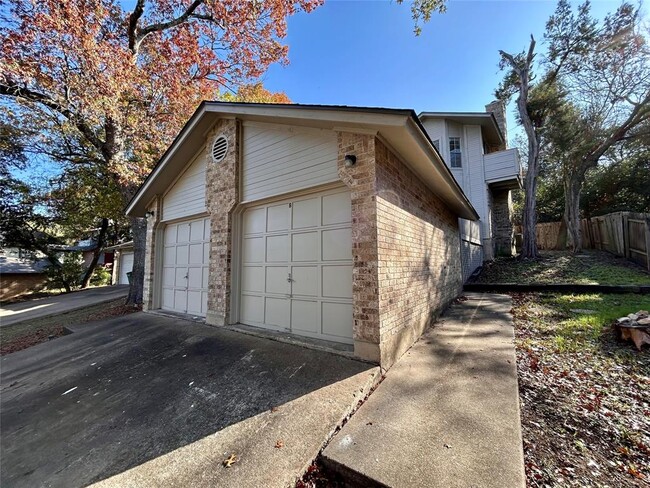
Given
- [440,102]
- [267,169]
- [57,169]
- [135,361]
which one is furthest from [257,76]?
[135,361]

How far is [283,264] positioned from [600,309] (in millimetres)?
6866

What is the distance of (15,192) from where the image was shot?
15.4m

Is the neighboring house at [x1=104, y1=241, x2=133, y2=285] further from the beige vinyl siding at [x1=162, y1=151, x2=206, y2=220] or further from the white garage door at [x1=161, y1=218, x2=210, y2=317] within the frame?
the beige vinyl siding at [x1=162, y1=151, x2=206, y2=220]

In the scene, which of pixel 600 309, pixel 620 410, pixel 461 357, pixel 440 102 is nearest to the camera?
pixel 620 410

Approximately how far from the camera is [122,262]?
21766 mm

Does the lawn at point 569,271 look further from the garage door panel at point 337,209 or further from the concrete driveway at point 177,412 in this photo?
the concrete driveway at point 177,412

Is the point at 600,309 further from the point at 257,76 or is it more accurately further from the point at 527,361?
the point at 257,76

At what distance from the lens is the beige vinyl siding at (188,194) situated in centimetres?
665

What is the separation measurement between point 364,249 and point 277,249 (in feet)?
6.76

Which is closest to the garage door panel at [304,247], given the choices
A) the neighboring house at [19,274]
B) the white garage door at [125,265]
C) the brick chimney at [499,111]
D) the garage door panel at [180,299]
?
the garage door panel at [180,299]

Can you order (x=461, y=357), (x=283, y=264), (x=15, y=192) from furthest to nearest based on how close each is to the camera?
(x=15, y=192)
(x=283, y=264)
(x=461, y=357)

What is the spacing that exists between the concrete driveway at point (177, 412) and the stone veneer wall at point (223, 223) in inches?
32.2

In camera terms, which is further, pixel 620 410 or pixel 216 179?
→ pixel 216 179

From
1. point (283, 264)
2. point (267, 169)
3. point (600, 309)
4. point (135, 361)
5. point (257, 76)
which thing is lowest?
point (135, 361)
